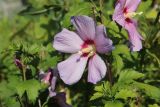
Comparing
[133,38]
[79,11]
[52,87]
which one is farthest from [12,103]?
[133,38]

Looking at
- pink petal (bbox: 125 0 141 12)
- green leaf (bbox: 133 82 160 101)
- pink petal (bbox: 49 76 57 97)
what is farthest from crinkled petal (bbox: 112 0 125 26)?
pink petal (bbox: 49 76 57 97)

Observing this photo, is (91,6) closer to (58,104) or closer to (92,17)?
Result: (92,17)

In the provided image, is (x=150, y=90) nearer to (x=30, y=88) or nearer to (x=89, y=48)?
(x=89, y=48)

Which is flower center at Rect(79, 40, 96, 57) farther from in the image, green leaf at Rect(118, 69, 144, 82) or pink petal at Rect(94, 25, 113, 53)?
green leaf at Rect(118, 69, 144, 82)

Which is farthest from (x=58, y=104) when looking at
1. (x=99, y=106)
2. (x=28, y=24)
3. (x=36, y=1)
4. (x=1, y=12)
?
(x=1, y=12)

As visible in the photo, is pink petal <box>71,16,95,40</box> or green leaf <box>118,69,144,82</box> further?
green leaf <box>118,69,144,82</box>

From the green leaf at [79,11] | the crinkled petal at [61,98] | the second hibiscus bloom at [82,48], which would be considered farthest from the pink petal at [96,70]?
the crinkled petal at [61,98]

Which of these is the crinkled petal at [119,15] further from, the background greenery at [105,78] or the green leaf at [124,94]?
the green leaf at [124,94]
